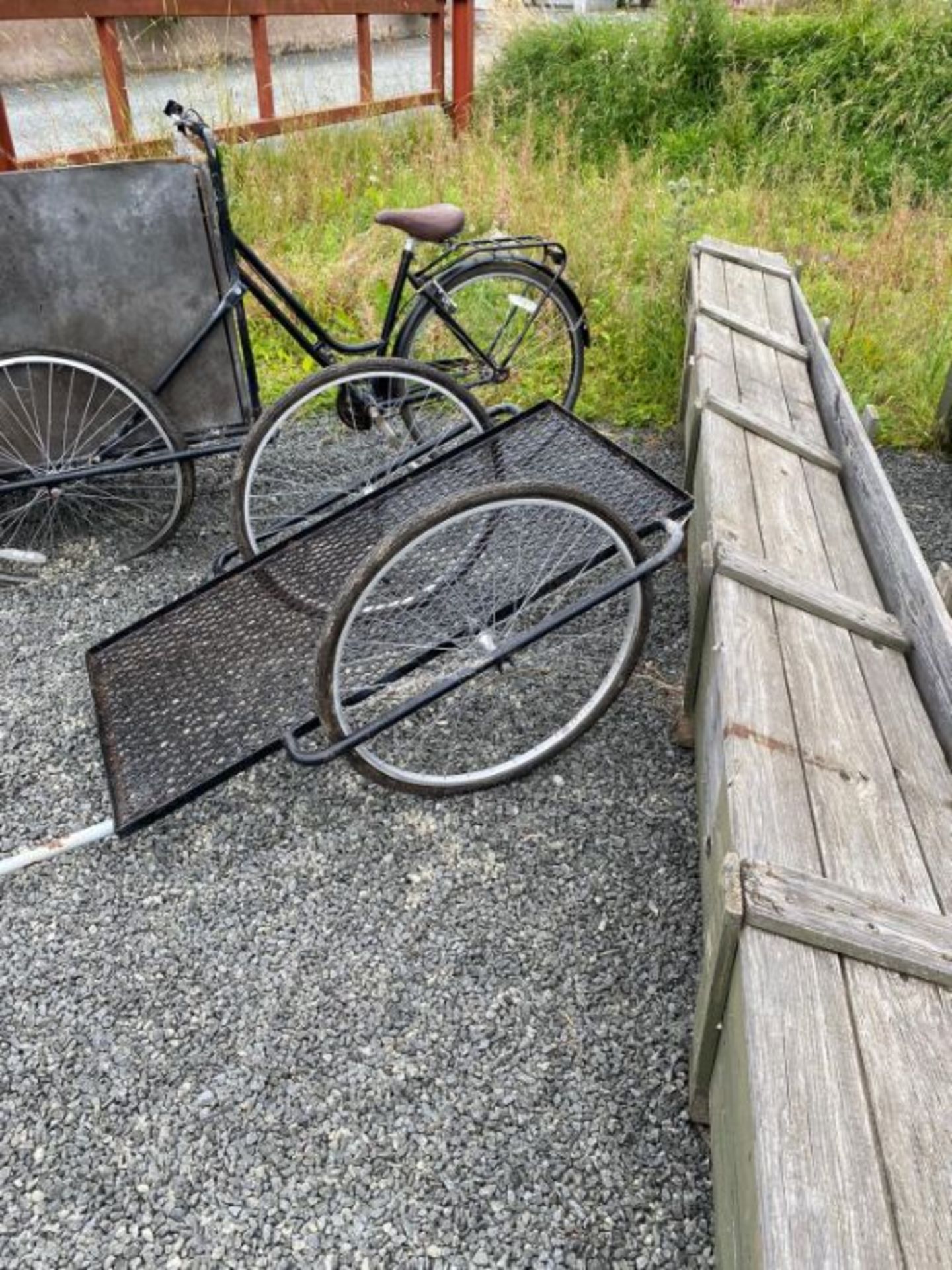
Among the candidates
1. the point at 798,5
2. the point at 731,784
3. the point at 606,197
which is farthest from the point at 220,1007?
the point at 798,5

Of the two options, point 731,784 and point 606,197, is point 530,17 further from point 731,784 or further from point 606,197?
point 731,784

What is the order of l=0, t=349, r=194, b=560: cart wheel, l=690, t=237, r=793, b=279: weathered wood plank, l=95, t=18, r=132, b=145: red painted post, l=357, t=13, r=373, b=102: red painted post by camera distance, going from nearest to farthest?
l=0, t=349, r=194, b=560: cart wheel → l=690, t=237, r=793, b=279: weathered wood plank → l=95, t=18, r=132, b=145: red painted post → l=357, t=13, r=373, b=102: red painted post

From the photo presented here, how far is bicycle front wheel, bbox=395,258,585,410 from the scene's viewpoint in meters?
4.21

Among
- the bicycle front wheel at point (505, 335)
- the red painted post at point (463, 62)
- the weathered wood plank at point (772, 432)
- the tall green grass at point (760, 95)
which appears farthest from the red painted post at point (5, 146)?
the weathered wood plank at point (772, 432)

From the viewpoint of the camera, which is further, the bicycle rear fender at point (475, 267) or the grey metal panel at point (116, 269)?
the bicycle rear fender at point (475, 267)

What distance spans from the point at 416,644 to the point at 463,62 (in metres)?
7.77

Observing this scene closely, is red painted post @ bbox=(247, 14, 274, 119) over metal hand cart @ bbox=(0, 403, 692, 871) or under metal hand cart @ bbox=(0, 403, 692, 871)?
over

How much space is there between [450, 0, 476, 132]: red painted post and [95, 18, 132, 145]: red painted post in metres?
3.29

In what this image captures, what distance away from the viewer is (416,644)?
118 inches

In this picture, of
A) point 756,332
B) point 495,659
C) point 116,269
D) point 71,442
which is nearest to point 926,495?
point 756,332

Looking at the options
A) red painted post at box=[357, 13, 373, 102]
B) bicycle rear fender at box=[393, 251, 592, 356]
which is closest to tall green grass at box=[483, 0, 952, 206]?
red painted post at box=[357, 13, 373, 102]

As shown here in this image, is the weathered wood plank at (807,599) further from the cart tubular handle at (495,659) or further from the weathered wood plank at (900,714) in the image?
the cart tubular handle at (495,659)

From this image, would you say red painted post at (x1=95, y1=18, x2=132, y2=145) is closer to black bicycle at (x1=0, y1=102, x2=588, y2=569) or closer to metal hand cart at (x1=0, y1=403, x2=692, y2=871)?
black bicycle at (x1=0, y1=102, x2=588, y2=569)

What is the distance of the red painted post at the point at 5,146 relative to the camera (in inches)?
217
